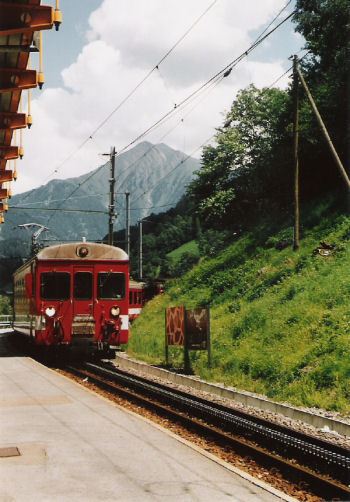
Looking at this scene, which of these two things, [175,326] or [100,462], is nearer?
[100,462]

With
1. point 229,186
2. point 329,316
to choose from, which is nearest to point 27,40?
point 329,316

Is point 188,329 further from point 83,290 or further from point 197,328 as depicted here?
point 83,290

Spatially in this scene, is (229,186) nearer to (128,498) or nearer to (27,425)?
(27,425)

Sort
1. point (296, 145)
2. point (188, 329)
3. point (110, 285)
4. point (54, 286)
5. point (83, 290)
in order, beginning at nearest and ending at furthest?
1. point (188, 329)
2. point (54, 286)
3. point (83, 290)
4. point (110, 285)
5. point (296, 145)

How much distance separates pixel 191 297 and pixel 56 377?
54.7 feet

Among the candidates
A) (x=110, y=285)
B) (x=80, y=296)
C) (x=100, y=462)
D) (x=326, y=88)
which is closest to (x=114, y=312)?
(x=110, y=285)

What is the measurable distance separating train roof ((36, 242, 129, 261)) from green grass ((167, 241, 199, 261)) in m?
101

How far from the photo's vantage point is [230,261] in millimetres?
32375

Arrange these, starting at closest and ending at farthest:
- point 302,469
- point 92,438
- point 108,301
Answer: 1. point 302,469
2. point 92,438
3. point 108,301

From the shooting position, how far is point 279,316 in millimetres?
18328

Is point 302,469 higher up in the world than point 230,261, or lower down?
lower down

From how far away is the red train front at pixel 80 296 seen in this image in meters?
17.0

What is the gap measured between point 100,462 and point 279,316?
12.4 meters

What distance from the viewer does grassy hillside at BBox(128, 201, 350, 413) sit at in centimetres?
1298
